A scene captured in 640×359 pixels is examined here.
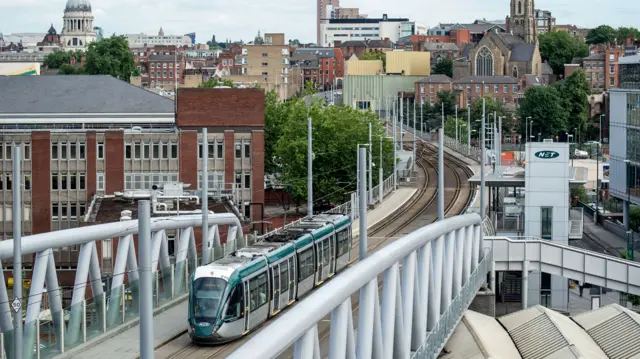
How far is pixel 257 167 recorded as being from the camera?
7575cm

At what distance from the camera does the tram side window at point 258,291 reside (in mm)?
32312

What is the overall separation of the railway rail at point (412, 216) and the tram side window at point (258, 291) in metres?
0.70

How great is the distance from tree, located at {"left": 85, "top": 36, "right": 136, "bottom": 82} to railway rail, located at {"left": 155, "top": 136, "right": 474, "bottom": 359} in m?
64.3

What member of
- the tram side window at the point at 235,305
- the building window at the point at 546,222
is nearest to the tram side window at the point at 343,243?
the tram side window at the point at 235,305

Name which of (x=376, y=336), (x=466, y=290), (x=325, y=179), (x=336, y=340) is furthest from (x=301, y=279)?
(x=325, y=179)

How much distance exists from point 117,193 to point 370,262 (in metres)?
51.5

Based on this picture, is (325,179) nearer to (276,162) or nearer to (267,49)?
(276,162)

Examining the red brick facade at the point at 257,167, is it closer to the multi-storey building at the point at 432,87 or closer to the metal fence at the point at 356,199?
the metal fence at the point at 356,199

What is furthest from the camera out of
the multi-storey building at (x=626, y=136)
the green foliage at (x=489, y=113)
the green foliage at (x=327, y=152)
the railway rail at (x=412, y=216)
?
the green foliage at (x=489, y=113)

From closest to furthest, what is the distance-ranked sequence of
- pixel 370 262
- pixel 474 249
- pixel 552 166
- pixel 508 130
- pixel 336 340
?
1. pixel 336 340
2. pixel 370 262
3. pixel 474 249
4. pixel 552 166
5. pixel 508 130

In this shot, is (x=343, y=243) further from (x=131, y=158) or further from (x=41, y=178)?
(x=41, y=178)

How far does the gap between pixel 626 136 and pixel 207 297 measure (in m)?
50.1

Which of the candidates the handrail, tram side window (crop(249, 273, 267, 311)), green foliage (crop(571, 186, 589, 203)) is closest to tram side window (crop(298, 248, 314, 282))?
tram side window (crop(249, 273, 267, 311))

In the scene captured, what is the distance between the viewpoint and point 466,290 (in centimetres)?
3644
